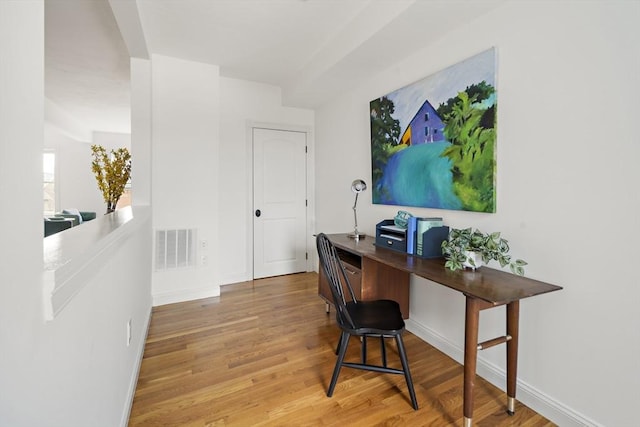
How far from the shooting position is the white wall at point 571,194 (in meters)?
1.36

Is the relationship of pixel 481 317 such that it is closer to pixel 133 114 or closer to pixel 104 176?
pixel 104 176

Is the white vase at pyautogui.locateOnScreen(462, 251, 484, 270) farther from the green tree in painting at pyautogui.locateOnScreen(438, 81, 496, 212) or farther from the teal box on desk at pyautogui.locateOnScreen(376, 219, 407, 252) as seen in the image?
the teal box on desk at pyautogui.locateOnScreen(376, 219, 407, 252)

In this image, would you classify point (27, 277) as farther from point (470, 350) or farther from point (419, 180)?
point (419, 180)

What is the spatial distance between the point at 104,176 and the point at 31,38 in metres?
2.60

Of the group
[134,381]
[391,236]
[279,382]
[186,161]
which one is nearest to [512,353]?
[391,236]

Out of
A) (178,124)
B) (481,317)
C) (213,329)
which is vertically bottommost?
(213,329)

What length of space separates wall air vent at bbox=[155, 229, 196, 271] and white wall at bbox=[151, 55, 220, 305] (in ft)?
0.20

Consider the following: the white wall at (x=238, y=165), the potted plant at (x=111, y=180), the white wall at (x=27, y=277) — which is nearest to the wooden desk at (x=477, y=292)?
the white wall at (x=27, y=277)

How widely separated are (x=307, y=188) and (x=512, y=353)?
3.14m

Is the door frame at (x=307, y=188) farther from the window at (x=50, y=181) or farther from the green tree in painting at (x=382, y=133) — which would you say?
the window at (x=50, y=181)

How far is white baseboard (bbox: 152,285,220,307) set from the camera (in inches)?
127

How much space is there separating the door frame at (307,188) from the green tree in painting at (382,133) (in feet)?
4.81

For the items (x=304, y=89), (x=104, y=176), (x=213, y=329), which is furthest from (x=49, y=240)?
(x=304, y=89)

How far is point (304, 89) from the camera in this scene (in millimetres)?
3451
